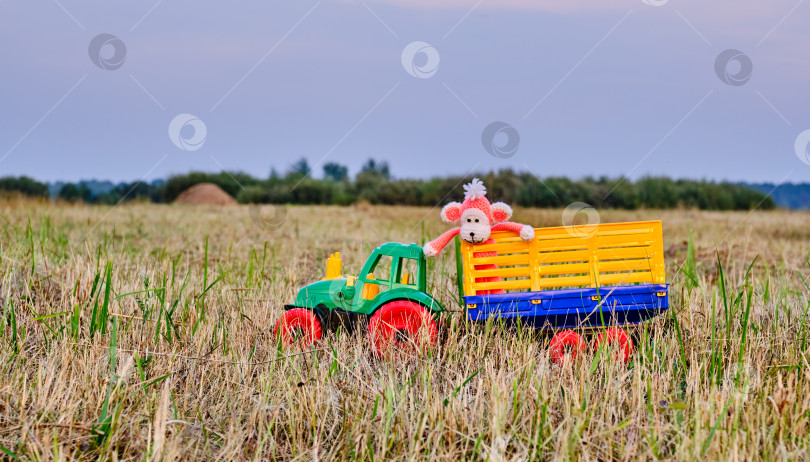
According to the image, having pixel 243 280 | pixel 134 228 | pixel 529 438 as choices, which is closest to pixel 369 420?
pixel 529 438

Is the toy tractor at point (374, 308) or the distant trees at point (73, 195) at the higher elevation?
the distant trees at point (73, 195)

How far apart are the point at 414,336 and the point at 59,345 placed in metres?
1.78

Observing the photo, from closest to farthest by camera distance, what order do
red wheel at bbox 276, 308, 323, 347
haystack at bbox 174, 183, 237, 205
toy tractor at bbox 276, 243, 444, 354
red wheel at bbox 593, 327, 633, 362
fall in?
red wheel at bbox 593, 327, 633, 362 < toy tractor at bbox 276, 243, 444, 354 < red wheel at bbox 276, 308, 323, 347 < haystack at bbox 174, 183, 237, 205

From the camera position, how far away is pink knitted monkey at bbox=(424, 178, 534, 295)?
319 centimetres

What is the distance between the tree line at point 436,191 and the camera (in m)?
17.0

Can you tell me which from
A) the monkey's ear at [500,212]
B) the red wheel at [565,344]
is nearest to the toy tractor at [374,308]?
the monkey's ear at [500,212]

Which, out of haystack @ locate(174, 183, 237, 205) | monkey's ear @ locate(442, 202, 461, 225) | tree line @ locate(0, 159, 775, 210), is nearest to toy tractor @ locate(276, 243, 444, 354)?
monkey's ear @ locate(442, 202, 461, 225)

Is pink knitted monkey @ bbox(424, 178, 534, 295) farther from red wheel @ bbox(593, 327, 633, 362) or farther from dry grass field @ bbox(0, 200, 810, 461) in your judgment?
red wheel @ bbox(593, 327, 633, 362)

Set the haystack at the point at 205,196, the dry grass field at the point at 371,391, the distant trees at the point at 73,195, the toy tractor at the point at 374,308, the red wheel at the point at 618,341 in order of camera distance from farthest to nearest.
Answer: the haystack at the point at 205,196 < the distant trees at the point at 73,195 < the toy tractor at the point at 374,308 < the red wheel at the point at 618,341 < the dry grass field at the point at 371,391

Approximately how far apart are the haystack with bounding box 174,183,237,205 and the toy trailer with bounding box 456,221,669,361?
64.4 feet

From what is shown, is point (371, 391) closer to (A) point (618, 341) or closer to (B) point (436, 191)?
(A) point (618, 341)

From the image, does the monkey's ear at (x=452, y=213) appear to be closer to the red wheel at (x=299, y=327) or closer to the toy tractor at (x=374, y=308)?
the toy tractor at (x=374, y=308)

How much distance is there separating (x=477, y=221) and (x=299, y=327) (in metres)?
1.09

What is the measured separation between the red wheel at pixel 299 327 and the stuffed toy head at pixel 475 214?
905mm
